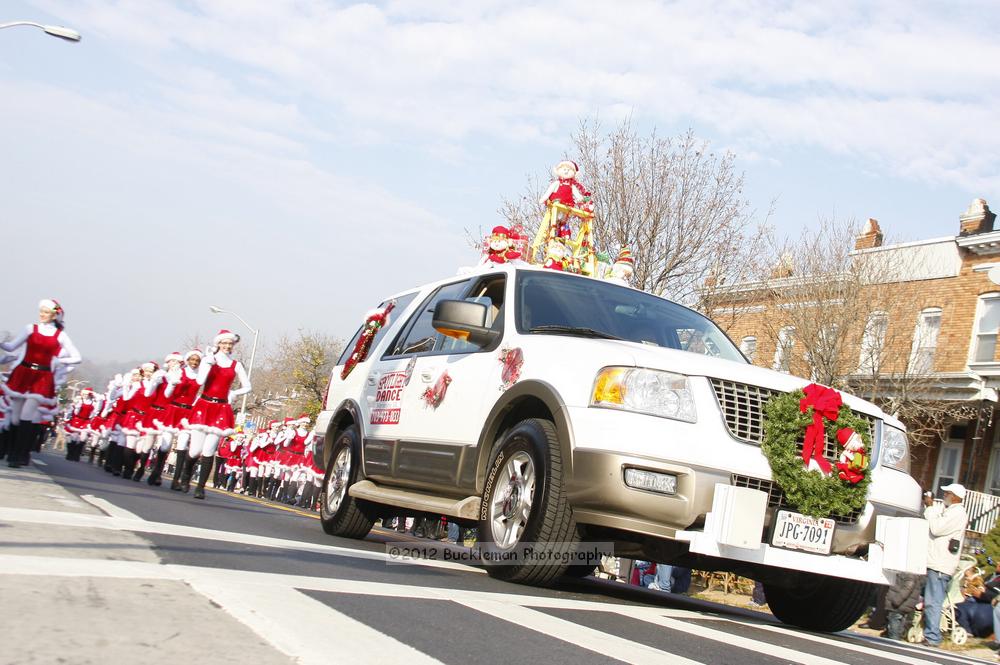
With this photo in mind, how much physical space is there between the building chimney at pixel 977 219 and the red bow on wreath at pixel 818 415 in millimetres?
22342

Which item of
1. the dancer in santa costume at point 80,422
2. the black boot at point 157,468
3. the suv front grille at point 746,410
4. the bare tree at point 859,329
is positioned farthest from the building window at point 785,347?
the suv front grille at point 746,410

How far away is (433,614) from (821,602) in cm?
330

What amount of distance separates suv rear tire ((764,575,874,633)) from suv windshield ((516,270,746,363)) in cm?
162

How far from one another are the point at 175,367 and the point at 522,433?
32.7 feet

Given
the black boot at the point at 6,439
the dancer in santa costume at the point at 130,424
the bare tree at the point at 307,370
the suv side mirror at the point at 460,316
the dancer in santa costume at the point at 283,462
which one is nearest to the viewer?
the suv side mirror at the point at 460,316

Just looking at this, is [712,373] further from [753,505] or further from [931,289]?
[931,289]

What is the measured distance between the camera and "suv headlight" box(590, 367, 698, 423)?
540cm

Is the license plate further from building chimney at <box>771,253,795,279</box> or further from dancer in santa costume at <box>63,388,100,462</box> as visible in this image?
dancer in santa costume at <box>63,388,100,462</box>

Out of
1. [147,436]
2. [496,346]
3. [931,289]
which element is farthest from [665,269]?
[496,346]

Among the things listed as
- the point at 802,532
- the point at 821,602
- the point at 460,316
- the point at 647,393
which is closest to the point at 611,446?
the point at 647,393

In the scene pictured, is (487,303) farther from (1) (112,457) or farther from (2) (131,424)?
(1) (112,457)

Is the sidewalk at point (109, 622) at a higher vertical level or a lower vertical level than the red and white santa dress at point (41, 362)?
lower

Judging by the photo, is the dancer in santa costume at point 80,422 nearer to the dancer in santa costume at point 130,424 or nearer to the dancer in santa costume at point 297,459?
the dancer in santa costume at point 297,459

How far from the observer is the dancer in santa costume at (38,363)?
42.3 feet
